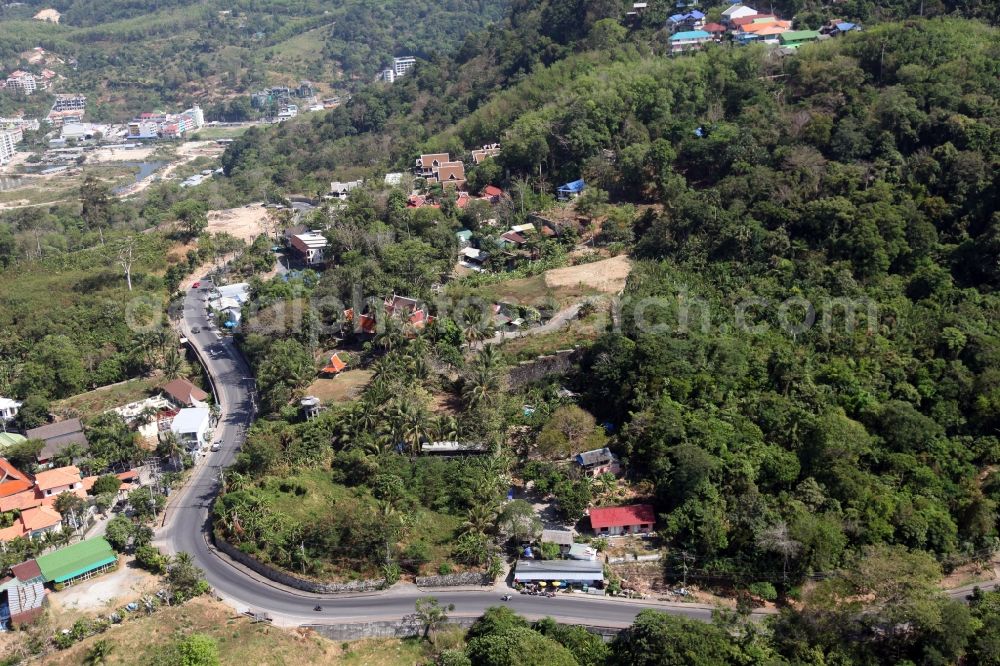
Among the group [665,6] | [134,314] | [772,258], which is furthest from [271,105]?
[772,258]

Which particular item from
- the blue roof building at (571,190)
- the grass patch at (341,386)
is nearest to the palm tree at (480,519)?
the grass patch at (341,386)

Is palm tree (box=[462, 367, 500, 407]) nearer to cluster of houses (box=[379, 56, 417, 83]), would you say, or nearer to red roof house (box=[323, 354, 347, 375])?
red roof house (box=[323, 354, 347, 375])

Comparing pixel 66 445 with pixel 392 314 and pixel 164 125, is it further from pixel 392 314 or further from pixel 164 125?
pixel 164 125

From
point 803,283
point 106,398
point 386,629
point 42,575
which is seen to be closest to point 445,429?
point 386,629

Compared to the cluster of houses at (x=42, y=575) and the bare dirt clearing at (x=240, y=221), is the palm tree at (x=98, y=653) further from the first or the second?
the bare dirt clearing at (x=240, y=221)

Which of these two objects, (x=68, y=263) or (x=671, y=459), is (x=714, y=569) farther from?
(x=68, y=263)

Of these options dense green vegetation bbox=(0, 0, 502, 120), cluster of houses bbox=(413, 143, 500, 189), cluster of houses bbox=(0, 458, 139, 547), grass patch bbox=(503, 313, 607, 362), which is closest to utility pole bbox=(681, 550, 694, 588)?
grass patch bbox=(503, 313, 607, 362)
